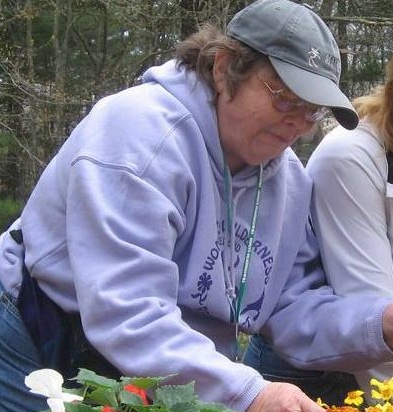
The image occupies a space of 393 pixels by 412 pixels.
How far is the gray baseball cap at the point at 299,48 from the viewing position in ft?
6.41

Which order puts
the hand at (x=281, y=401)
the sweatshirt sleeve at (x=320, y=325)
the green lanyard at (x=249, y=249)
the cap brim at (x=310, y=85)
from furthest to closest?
the sweatshirt sleeve at (x=320, y=325) → the green lanyard at (x=249, y=249) → the cap brim at (x=310, y=85) → the hand at (x=281, y=401)

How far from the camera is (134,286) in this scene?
1.77 m

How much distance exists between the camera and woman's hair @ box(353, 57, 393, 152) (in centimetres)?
247

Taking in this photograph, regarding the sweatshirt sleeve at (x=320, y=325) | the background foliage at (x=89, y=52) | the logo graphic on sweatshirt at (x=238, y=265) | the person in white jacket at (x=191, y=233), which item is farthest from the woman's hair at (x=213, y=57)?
the background foliage at (x=89, y=52)

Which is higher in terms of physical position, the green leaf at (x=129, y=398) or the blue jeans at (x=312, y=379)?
the green leaf at (x=129, y=398)

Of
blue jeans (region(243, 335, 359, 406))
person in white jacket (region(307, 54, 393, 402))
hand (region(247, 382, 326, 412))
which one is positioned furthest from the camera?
blue jeans (region(243, 335, 359, 406))

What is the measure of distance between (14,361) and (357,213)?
1.02 m

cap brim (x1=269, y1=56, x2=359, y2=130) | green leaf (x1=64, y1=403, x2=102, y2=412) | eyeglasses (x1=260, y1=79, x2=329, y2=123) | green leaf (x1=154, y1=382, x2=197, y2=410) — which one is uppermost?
cap brim (x1=269, y1=56, x2=359, y2=130)

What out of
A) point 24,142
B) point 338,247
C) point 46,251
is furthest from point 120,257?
point 24,142

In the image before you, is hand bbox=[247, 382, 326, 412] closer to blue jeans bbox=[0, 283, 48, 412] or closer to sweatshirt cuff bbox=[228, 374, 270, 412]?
sweatshirt cuff bbox=[228, 374, 270, 412]

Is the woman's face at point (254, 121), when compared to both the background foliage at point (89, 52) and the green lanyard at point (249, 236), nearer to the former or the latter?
the green lanyard at point (249, 236)

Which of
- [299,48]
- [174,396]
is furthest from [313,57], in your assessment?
[174,396]

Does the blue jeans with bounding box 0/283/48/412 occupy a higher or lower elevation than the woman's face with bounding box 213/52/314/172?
lower

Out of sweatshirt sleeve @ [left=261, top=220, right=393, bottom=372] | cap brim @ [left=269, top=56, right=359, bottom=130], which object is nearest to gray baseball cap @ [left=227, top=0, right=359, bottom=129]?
cap brim @ [left=269, top=56, right=359, bottom=130]
